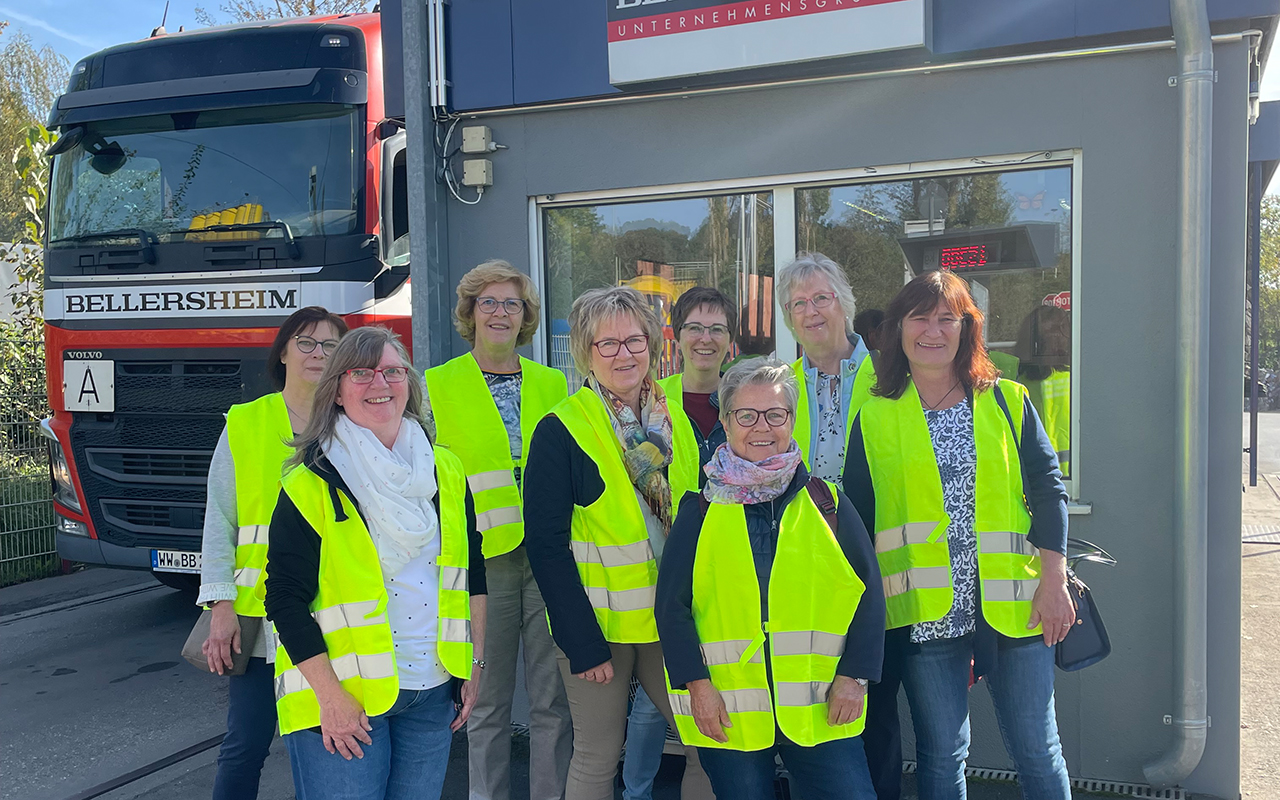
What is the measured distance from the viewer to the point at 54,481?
6.28 m

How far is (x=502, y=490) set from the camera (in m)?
3.42

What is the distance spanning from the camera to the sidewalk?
4078 mm

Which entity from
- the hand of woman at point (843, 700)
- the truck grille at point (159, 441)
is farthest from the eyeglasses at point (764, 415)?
the truck grille at point (159, 441)

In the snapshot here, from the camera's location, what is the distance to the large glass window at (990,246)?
154 inches

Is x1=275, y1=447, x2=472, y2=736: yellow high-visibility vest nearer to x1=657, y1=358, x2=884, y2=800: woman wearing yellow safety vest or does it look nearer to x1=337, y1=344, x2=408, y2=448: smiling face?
x1=337, y1=344, x2=408, y2=448: smiling face

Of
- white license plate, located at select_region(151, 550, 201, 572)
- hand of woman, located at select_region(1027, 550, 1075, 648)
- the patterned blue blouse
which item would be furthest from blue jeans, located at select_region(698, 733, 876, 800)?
white license plate, located at select_region(151, 550, 201, 572)

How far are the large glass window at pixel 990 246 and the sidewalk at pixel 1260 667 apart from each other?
1.28m

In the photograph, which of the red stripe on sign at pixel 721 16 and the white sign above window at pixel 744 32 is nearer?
the white sign above window at pixel 744 32

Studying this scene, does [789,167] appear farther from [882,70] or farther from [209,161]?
[209,161]

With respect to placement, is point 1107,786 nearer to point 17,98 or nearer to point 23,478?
point 23,478

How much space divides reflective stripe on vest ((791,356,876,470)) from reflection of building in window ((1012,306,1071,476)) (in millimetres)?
1251

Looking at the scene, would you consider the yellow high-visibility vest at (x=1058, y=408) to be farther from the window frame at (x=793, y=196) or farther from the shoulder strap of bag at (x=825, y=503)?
the shoulder strap of bag at (x=825, y=503)

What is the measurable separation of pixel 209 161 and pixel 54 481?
7.97 ft

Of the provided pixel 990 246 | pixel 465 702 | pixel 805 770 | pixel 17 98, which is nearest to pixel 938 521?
pixel 805 770
